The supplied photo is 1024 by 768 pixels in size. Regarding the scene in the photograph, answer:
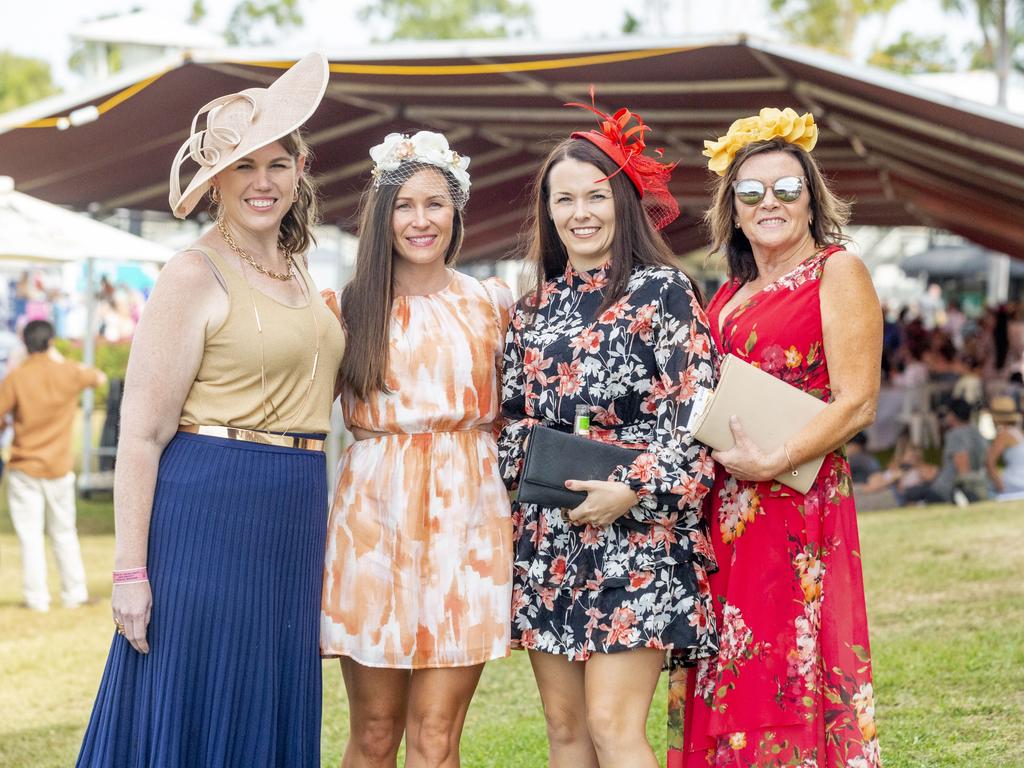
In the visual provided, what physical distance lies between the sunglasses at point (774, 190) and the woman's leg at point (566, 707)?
4.37 feet

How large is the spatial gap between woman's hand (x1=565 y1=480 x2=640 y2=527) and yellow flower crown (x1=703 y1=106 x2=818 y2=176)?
3.27ft

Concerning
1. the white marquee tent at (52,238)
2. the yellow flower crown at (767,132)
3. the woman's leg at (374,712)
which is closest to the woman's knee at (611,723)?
the woman's leg at (374,712)

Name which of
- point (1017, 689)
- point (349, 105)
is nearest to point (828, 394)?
point (1017, 689)

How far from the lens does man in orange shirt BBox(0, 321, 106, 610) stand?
7.84 meters

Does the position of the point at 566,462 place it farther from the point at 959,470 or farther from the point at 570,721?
the point at 959,470

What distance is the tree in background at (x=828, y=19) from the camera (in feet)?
133

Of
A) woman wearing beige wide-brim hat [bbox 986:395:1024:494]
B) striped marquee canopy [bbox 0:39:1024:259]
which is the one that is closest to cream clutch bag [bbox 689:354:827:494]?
striped marquee canopy [bbox 0:39:1024:259]

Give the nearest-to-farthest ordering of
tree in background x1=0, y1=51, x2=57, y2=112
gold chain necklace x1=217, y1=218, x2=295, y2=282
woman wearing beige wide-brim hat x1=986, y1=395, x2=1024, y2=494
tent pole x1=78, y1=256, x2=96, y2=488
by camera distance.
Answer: gold chain necklace x1=217, y1=218, x2=295, y2=282 < woman wearing beige wide-brim hat x1=986, y1=395, x2=1024, y2=494 < tent pole x1=78, y1=256, x2=96, y2=488 < tree in background x1=0, y1=51, x2=57, y2=112

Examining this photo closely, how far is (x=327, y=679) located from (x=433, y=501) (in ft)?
11.0

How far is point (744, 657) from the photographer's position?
122 inches

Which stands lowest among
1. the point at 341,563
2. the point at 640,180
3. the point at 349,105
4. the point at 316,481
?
the point at 341,563

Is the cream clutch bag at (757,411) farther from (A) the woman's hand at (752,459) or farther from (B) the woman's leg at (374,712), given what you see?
(B) the woman's leg at (374,712)

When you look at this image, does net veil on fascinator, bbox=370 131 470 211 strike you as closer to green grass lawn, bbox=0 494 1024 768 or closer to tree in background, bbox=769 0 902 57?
green grass lawn, bbox=0 494 1024 768

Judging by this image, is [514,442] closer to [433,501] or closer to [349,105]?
[433,501]
